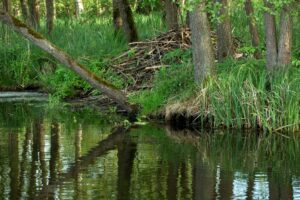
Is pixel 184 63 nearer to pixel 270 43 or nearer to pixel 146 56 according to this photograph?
pixel 146 56

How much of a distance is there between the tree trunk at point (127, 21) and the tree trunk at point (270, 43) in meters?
8.33

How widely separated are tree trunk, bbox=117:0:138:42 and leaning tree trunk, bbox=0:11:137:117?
20.7ft

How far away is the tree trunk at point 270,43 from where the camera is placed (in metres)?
16.8

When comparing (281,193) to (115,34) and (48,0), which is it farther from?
(48,0)

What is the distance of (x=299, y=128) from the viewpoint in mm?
16188

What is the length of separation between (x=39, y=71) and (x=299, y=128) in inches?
441

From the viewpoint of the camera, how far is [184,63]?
64.2 ft

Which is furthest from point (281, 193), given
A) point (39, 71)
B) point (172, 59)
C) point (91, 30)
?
point (91, 30)

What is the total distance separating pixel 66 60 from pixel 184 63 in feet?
11.2

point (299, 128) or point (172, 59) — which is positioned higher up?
point (172, 59)

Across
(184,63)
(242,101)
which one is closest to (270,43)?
(242,101)

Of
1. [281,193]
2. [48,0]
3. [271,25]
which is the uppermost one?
[48,0]

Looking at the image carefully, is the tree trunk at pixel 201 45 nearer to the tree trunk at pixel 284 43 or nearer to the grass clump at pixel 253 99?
the grass clump at pixel 253 99

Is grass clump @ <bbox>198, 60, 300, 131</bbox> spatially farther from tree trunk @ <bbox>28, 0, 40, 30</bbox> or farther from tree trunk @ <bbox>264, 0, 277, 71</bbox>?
tree trunk @ <bbox>28, 0, 40, 30</bbox>
